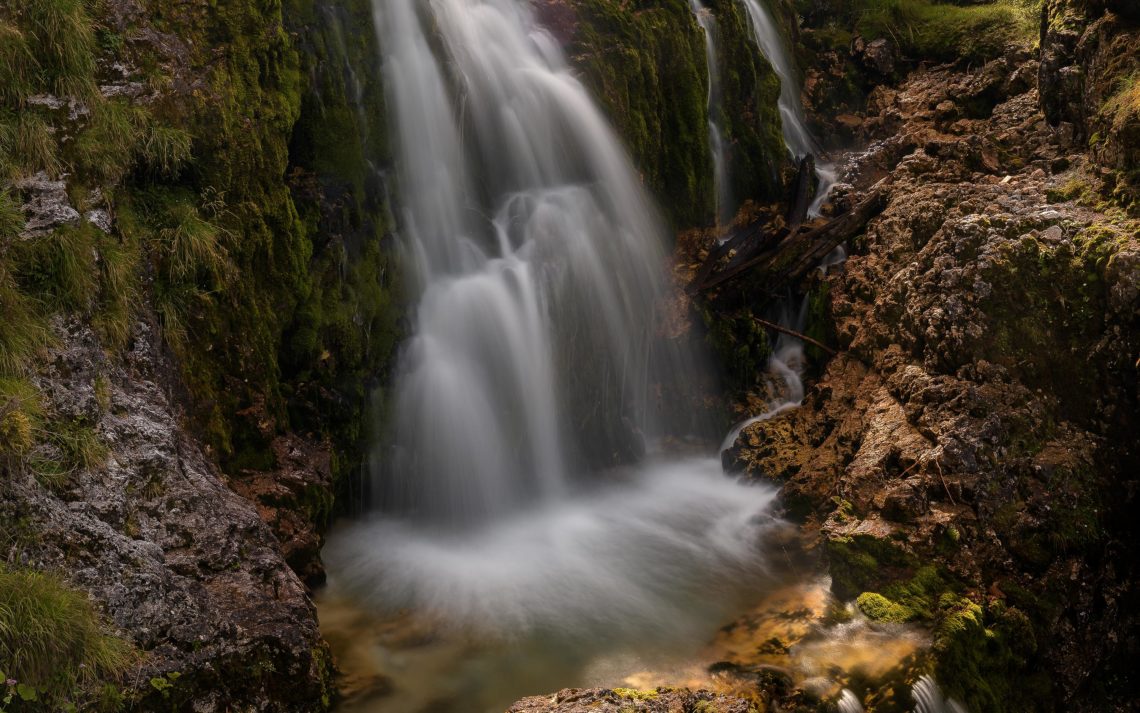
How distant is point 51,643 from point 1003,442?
5656 mm

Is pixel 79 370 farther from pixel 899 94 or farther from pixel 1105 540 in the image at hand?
→ pixel 899 94

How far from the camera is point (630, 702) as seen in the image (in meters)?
3.72

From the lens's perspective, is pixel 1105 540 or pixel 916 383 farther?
pixel 916 383

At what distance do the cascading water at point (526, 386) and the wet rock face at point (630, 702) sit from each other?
893 millimetres

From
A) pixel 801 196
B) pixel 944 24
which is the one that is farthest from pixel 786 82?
pixel 801 196

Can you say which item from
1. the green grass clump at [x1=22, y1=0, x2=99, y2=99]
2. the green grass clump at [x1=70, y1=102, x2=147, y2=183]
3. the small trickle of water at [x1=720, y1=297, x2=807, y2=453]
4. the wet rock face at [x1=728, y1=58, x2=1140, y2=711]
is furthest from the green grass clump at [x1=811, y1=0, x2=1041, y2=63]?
the green grass clump at [x1=22, y1=0, x2=99, y2=99]

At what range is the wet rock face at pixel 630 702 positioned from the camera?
3.67m

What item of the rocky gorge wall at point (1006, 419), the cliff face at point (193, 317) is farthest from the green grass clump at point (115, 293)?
the rocky gorge wall at point (1006, 419)

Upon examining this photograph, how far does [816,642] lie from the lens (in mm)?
4602

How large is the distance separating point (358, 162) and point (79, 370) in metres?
3.50

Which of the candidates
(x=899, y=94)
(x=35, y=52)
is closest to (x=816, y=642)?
(x=35, y=52)

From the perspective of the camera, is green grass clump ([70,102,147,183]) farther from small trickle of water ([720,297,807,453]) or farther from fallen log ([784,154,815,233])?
fallen log ([784,154,815,233])

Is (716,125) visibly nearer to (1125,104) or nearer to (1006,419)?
(1125,104)

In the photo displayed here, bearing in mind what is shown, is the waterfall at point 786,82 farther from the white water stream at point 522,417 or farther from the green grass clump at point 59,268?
the green grass clump at point 59,268
